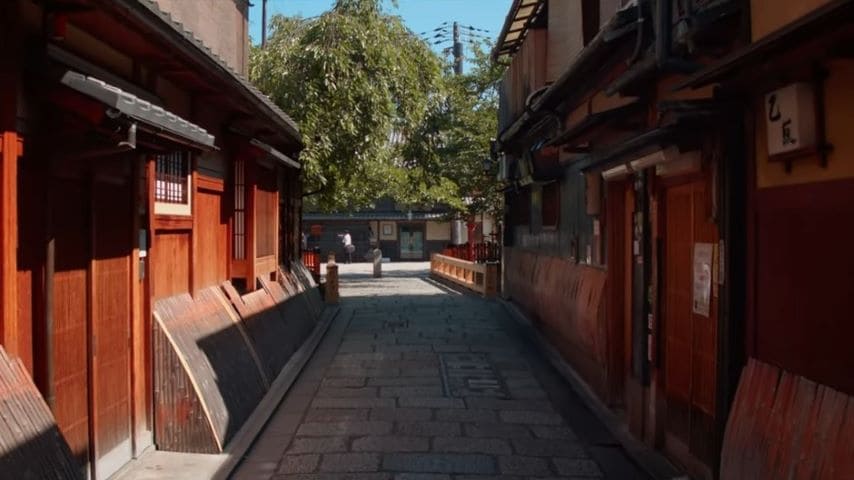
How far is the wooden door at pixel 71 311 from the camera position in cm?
562

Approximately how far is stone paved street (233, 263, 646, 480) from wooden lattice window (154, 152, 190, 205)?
2.72 meters

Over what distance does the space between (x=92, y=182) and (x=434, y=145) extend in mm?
19288

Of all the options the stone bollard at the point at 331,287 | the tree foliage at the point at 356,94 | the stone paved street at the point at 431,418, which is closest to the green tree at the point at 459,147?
the tree foliage at the point at 356,94

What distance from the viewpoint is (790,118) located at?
4.65 metres

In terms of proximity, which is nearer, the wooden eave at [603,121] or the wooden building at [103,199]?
the wooden building at [103,199]

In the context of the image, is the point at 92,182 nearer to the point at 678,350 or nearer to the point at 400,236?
the point at 678,350

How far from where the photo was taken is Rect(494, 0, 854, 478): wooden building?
434 centimetres

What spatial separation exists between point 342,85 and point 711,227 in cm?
1379

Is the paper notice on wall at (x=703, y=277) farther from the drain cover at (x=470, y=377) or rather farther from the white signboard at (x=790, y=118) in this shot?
the drain cover at (x=470, y=377)

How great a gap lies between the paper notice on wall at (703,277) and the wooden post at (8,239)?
198 inches

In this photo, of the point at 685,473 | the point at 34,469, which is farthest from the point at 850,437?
the point at 34,469

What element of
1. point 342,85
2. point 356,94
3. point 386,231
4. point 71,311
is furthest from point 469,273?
point 386,231

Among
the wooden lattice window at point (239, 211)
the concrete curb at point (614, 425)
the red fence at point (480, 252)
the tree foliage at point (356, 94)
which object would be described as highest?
the tree foliage at point (356, 94)

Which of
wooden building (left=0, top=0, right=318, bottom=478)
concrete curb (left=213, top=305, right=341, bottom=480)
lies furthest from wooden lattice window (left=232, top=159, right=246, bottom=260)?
concrete curb (left=213, top=305, right=341, bottom=480)
